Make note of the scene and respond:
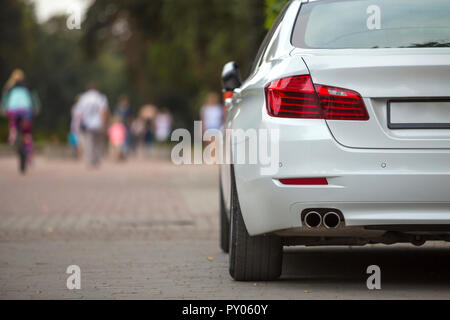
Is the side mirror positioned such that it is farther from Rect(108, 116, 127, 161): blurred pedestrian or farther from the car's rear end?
Rect(108, 116, 127, 161): blurred pedestrian

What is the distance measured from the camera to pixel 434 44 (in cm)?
617

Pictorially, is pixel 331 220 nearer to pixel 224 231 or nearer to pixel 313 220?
pixel 313 220

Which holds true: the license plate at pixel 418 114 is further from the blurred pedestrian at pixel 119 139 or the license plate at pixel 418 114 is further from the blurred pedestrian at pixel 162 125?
the blurred pedestrian at pixel 162 125

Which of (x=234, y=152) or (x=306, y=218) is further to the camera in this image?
(x=234, y=152)

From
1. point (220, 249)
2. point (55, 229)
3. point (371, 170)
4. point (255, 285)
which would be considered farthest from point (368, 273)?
point (55, 229)

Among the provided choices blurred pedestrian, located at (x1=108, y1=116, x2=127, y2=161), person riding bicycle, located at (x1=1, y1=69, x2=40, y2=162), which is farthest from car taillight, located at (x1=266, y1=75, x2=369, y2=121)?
blurred pedestrian, located at (x1=108, y1=116, x2=127, y2=161)

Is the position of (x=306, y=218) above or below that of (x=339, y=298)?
above

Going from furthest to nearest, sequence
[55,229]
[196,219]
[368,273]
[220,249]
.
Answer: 1. [196,219]
2. [55,229]
3. [220,249]
4. [368,273]

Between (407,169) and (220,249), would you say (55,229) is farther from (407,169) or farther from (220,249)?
(407,169)

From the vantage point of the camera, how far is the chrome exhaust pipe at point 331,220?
602cm

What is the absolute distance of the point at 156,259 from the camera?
27.1 feet

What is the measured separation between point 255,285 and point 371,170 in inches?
45.5

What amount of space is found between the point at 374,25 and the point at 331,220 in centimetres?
117

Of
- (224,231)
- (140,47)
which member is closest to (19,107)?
(224,231)
